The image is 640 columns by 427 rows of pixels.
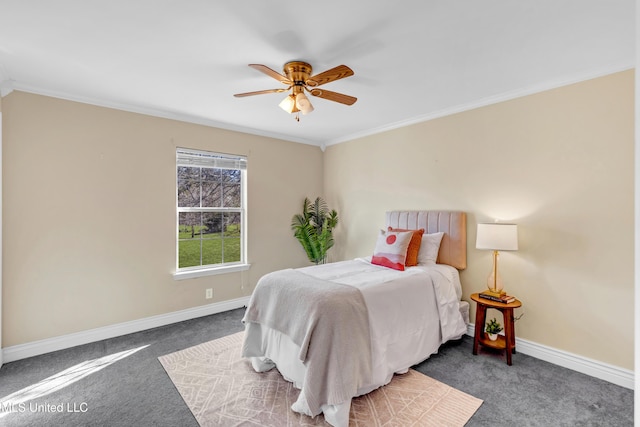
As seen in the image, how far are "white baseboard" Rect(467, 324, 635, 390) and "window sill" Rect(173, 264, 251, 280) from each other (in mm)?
3365

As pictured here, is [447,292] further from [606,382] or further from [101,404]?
[101,404]

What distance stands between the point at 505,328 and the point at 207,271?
339 cm

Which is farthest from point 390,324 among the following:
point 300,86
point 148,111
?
point 148,111

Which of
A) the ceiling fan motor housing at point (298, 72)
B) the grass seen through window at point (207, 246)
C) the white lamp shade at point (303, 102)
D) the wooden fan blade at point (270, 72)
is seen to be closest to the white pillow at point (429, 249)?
the white lamp shade at point (303, 102)

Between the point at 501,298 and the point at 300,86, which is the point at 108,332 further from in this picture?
the point at 501,298

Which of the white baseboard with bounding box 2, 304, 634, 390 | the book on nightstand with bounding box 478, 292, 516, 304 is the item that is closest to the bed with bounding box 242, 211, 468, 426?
the book on nightstand with bounding box 478, 292, 516, 304

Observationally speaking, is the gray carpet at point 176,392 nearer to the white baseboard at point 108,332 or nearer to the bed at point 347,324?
the white baseboard at point 108,332

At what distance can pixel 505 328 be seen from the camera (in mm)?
2596

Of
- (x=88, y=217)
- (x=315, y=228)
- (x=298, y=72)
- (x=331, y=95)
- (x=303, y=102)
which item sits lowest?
(x=315, y=228)

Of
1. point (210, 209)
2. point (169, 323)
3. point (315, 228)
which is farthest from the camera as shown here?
point (315, 228)

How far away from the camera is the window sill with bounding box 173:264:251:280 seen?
3594 mm

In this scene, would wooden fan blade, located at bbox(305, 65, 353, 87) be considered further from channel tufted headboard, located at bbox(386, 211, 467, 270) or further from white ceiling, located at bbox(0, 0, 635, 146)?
channel tufted headboard, located at bbox(386, 211, 467, 270)

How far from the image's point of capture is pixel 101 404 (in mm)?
2041

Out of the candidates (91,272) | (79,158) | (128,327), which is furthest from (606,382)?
(79,158)
